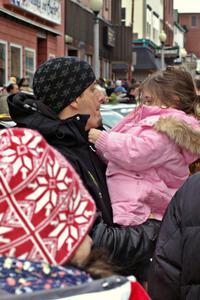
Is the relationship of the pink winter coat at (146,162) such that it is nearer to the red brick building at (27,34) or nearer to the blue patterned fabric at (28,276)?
the blue patterned fabric at (28,276)

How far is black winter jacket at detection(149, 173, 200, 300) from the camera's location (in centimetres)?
212

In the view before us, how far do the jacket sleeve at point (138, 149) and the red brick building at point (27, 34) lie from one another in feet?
51.0

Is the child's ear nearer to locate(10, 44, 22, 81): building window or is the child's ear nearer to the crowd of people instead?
the crowd of people

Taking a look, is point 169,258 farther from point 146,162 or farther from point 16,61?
point 16,61

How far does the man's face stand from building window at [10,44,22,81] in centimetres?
1701

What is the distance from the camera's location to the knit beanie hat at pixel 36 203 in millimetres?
1572

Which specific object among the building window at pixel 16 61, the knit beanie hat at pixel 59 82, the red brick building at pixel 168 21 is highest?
the red brick building at pixel 168 21

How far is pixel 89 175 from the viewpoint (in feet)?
9.39

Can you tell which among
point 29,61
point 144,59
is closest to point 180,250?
point 29,61

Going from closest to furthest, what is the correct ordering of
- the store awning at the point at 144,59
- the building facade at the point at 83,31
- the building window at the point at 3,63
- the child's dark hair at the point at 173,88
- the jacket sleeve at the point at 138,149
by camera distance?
1. the jacket sleeve at the point at 138,149
2. the child's dark hair at the point at 173,88
3. the building window at the point at 3,63
4. the building facade at the point at 83,31
5. the store awning at the point at 144,59

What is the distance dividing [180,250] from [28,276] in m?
0.72

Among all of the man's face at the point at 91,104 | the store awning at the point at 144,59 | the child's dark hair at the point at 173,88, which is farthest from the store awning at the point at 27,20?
the store awning at the point at 144,59

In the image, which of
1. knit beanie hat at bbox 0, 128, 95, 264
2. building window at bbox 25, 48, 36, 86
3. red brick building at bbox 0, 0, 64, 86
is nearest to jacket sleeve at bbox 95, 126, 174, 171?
knit beanie hat at bbox 0, 128, 95, 264

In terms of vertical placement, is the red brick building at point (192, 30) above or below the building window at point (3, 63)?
above
